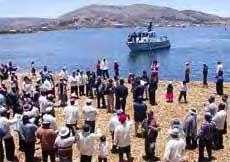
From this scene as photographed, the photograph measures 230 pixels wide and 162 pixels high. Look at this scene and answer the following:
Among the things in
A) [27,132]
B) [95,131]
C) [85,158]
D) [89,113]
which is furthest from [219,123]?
[27,132]

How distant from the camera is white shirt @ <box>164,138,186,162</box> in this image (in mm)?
16172

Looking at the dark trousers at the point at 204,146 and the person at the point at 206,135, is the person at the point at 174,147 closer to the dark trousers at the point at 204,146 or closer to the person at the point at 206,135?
the person at the point at 206,135

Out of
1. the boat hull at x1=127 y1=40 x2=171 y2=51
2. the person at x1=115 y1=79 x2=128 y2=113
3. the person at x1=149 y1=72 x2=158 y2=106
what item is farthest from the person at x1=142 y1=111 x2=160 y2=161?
the boat hull at x1=127 y1=40 x2=171 y2=51

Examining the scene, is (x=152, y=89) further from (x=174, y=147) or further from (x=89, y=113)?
(x=174, y=147)

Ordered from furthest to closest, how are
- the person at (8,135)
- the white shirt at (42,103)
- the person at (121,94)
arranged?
the person at (121,94), the white shirt at (42,103), the person at (8,135)

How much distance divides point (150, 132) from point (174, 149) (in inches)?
96.0

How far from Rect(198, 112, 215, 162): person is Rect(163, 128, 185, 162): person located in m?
2.71

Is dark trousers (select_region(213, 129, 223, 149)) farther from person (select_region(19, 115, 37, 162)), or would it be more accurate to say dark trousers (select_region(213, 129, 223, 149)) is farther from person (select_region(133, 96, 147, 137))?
person (select_region(19, 115, 37, 162))

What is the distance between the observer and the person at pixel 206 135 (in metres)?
18.8

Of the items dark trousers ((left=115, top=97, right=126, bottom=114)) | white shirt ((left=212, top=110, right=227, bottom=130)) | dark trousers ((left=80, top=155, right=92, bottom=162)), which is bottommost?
dark trousers ((left=115, top=97, right=126, bottom=114))

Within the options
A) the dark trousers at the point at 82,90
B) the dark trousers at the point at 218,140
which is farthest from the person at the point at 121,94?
the dark trousers at the point at 218,140

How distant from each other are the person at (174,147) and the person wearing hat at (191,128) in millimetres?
3459

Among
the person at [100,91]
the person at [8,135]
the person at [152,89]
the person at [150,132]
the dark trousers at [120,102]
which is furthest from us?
the person at [152,89]

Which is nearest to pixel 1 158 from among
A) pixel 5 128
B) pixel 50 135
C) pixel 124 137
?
pixel 5 128
